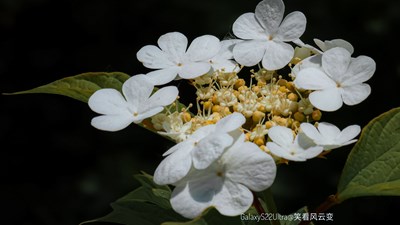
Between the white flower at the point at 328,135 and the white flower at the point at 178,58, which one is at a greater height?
the white flower at the point at 178,58

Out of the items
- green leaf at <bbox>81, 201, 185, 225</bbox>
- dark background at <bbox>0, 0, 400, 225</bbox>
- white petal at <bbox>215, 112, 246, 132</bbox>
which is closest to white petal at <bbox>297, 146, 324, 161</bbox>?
white petal at <bbox>215, 112, 246, 132</bbox>

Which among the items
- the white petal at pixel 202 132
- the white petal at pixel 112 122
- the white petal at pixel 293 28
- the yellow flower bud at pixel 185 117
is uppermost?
the white petal at pixel 293 28

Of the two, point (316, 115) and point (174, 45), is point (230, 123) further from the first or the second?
point (174, 45)

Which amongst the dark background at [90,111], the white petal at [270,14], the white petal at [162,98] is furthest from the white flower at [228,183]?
the dark background at [90,111]

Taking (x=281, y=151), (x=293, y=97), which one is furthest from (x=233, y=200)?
(x=293, y=97)

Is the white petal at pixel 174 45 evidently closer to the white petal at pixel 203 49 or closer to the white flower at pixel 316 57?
the white petal at pixel 203 49

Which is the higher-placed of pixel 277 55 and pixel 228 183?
pixel 277 55

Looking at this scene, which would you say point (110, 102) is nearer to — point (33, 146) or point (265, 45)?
point (265, 45)
